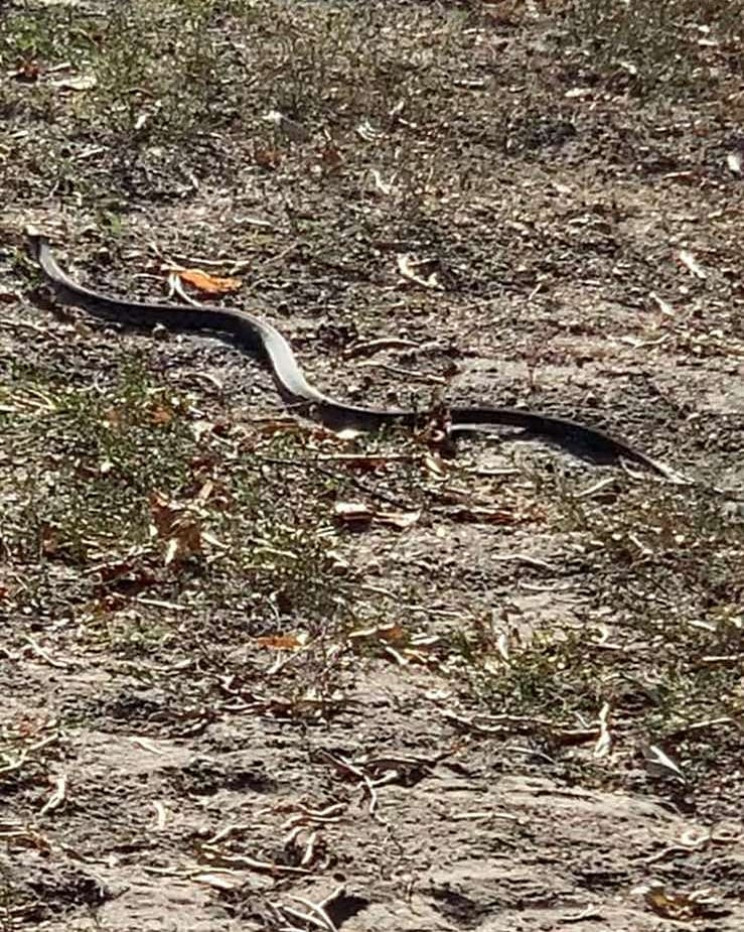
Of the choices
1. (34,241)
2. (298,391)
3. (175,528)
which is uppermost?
(34,241)

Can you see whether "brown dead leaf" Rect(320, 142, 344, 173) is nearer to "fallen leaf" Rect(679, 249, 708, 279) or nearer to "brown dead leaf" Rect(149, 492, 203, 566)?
"fallen leaf" Rect(679, 249, 708, 279)

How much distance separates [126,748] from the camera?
436 centimetres

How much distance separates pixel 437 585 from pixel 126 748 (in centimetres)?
108

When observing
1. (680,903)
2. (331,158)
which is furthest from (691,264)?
(680,903)

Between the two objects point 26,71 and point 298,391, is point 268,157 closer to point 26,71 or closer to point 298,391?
point 26,71

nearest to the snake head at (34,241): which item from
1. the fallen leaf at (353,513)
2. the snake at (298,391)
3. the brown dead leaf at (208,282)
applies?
the snake at (298,391)

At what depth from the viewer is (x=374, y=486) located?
18.6 ft

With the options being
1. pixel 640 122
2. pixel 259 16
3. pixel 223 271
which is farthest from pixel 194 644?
pixel 259 16

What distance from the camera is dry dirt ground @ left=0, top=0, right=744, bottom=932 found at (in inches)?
162

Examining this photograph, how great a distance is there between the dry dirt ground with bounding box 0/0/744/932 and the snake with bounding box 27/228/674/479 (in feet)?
0.25

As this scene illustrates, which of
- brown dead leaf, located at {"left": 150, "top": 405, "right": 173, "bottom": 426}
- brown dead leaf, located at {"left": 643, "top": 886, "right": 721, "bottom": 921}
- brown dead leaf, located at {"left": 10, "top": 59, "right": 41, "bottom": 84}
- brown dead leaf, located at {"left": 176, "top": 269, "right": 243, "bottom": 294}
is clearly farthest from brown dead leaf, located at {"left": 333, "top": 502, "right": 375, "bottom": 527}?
brown dead leaf, located at {"left": 10, "top": 59, "right": 41, "bottom": 84}

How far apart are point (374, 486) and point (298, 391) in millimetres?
610

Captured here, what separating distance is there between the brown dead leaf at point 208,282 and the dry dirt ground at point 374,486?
43 millimetres

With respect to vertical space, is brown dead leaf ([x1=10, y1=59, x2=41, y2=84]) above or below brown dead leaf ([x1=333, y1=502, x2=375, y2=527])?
above
